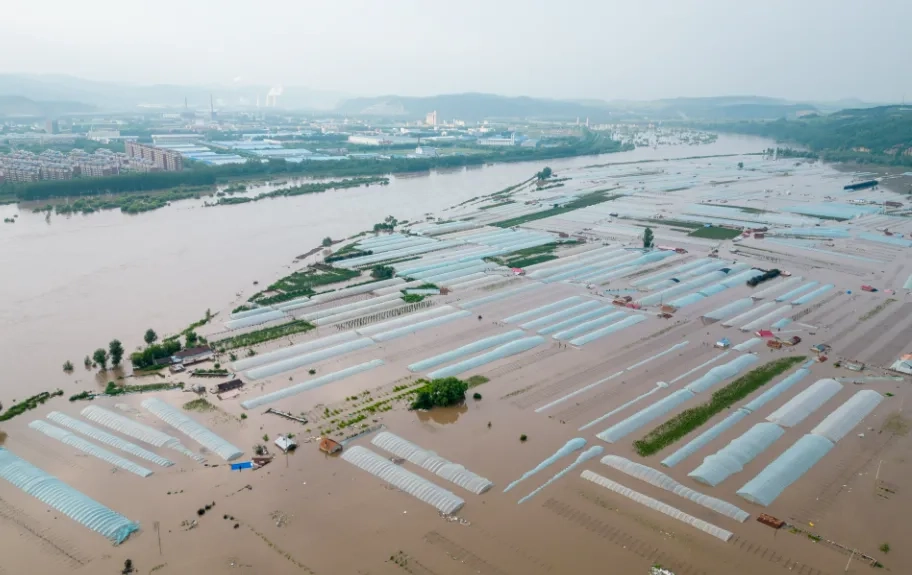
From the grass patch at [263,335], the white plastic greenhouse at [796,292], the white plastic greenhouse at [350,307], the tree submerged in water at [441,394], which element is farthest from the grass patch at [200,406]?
the white plastic greenhouse at [796,292]

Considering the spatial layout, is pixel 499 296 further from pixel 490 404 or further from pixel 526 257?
pixel 490 404

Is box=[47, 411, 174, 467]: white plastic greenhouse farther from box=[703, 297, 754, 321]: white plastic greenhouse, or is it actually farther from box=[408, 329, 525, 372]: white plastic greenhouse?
box=[703, 297, 754, 321]: white plastic greenhouse

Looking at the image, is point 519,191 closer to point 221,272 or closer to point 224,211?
point 224,211

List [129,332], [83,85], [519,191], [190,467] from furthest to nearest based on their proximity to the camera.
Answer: [83,85] < [519,191] < [129,332] < [190,467]

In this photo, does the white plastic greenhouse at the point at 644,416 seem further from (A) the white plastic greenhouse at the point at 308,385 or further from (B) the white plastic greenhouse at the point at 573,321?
(A) the white plastic greenhouse at the point at 308,385

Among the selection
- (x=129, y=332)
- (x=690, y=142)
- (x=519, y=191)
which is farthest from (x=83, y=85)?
(x=129, y=332)

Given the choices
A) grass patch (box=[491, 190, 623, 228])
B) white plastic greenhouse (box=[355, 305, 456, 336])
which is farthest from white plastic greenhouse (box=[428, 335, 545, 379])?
grass patch (box=[491, 190, 623, 228])
